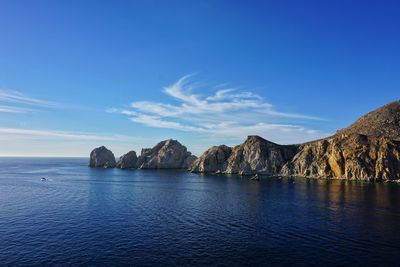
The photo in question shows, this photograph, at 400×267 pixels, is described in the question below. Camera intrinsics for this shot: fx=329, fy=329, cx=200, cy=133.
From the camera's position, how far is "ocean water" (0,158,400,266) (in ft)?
164

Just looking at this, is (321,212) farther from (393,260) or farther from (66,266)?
(66,266)

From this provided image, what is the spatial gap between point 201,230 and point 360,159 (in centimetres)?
13272

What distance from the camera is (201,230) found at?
66938 millimetres

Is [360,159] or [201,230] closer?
[201,230]

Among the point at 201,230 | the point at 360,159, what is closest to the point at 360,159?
the point at 360,159

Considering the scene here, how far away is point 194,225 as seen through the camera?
71.6 metres

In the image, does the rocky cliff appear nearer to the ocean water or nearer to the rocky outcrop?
the rocky outcrop

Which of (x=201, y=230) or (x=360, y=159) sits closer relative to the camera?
(x=201, y=230)

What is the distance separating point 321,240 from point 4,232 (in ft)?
197

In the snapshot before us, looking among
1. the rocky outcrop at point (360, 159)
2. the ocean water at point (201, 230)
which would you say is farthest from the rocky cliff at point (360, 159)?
the ocean water at point (201, 230)

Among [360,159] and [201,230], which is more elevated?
[360,159]

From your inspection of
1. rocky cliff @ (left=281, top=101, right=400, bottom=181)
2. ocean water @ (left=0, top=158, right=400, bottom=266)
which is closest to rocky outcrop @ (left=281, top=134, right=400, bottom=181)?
rocky cliff @ (left=281, top=101, right=400, bottom=181)

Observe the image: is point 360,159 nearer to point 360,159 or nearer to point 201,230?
point 360,159

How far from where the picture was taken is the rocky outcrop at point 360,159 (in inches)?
6432
